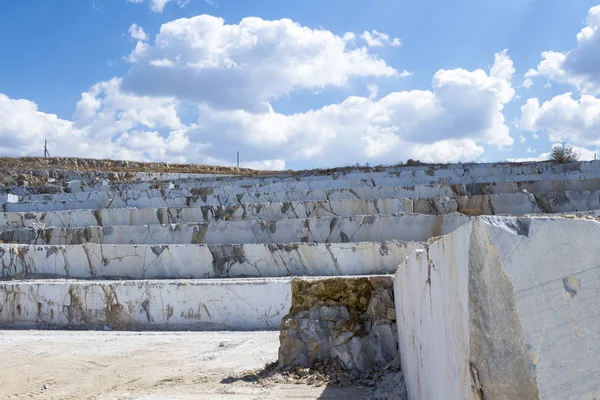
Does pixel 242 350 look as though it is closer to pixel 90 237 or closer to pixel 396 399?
pixel 396 399

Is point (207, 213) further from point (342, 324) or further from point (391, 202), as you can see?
point (342, 324)

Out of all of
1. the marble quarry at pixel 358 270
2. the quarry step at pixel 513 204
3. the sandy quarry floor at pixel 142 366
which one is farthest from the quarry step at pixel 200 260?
the quarry step at pixel 513 204

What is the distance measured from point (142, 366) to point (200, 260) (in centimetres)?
436

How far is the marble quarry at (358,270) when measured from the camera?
1798mm

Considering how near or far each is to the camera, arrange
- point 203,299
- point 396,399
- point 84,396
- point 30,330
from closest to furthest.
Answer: point 396,399 < point 84,396 < point 203,299 < point 30,330

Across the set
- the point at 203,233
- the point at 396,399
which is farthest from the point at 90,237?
the point at 396,399

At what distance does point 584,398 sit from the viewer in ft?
5.89

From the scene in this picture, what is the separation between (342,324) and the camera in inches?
200

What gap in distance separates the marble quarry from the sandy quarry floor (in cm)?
60

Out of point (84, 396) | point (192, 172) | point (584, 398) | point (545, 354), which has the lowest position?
point (84, 396)

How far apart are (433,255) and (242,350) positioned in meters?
4.35

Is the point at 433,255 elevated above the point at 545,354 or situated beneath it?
elevated above

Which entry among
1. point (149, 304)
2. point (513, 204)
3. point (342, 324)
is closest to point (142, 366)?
point (342, 324)

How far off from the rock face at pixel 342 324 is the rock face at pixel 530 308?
9.55 feet
